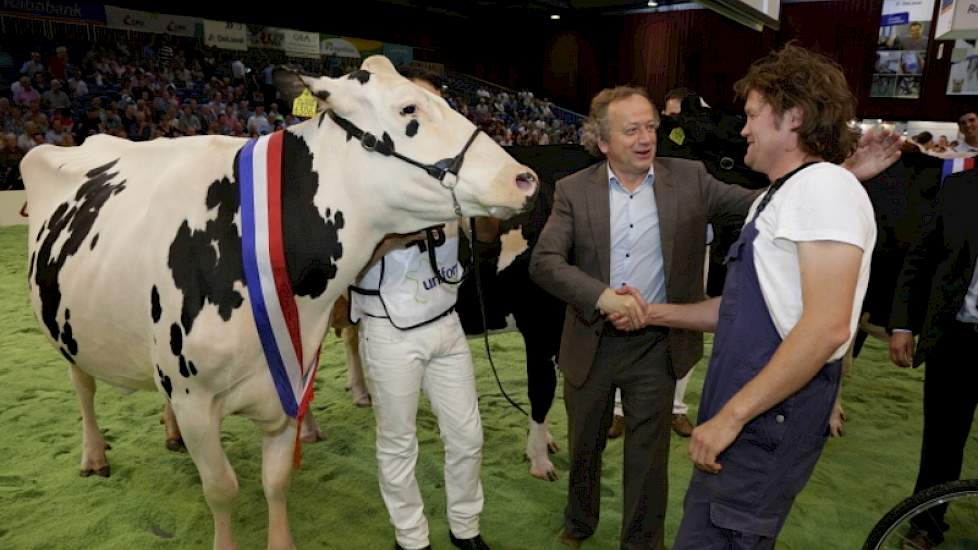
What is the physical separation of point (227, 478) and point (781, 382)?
182 centimetres

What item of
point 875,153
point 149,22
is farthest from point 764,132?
point 149,22

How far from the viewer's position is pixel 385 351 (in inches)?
87.7

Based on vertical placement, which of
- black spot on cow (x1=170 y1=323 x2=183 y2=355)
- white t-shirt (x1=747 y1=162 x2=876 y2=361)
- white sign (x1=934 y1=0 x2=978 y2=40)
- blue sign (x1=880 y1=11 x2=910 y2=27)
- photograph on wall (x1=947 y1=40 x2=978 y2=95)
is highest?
blue sign (x1=880 y1=11 x2=910 y2=27)

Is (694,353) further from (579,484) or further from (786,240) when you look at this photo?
(786,240)

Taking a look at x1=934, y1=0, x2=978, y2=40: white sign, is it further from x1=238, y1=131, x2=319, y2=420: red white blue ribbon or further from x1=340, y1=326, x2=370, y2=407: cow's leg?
x1=238, y1=131, x2=319, y2=420: red white blue ribbon

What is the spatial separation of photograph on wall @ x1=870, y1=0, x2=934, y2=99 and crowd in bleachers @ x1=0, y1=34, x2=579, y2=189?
10.6 m

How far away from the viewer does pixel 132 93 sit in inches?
450

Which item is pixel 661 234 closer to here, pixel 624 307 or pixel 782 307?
pixel 624 307

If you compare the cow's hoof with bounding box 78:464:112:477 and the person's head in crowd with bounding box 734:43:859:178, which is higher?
the person's head in crowd with bounding box 734:43:859:178

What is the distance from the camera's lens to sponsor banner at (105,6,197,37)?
12.0 m

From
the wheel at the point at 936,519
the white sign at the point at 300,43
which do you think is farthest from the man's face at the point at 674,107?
the white sign at the point at 300,43

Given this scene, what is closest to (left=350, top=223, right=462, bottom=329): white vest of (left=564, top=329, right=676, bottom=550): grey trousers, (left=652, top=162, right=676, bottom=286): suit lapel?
(left=564, top=329, right=676, bottom=550): grey trousers

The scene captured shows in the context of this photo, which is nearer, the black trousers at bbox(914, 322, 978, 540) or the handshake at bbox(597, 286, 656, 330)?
the handshake at bbox(597, 286, 656, 330)

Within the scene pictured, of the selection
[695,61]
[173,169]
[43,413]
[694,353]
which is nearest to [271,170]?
[173,169]
